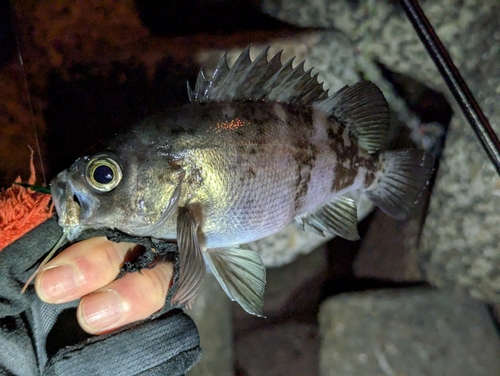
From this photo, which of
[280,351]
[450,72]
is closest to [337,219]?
[450,72]

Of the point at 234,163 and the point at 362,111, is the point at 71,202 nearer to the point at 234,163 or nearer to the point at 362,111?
the point at 234,163

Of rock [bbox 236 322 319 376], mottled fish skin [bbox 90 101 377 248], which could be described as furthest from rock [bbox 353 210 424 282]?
mottled fish skin [bbox 90 101 377 248]

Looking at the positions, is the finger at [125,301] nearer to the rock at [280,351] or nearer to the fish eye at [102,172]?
the fish eye at [102,172]

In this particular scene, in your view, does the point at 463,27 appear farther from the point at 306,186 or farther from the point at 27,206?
the point at 27,206

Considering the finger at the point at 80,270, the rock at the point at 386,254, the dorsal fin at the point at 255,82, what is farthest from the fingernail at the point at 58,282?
the rock at the point at 386,254

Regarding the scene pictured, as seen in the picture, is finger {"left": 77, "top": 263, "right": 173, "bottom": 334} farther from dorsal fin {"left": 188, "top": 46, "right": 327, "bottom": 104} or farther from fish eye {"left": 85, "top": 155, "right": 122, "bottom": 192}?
dorsal fin {"left": 188, "top": 46, "right": 327, "bottom": 104}

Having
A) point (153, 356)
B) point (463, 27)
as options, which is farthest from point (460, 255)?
point (153, 356)
